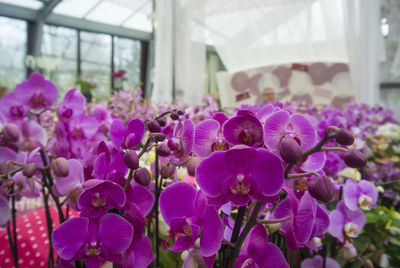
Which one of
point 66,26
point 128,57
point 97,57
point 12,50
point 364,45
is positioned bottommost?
point 364,45

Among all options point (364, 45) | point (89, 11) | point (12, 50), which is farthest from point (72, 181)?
point (89, 11)

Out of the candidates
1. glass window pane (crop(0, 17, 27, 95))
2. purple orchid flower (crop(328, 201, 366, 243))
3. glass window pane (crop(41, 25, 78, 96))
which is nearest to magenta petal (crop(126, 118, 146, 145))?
purple orchid flower (crop(328, 201, 366, 243))

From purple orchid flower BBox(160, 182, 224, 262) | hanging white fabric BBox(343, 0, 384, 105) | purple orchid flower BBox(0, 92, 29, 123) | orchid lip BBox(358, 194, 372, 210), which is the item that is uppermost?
hanging white fabric BBox(343, 0, 384, 105)

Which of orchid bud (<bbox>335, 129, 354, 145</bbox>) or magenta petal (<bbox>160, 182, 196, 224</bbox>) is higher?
orchid bud (<bbox>335, 129, 354, 145</bbox>)

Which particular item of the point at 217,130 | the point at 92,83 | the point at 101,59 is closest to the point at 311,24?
the point at 92,83

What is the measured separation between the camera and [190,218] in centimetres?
24

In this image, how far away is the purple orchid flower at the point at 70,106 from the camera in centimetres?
39

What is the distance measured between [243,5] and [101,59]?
5.04 metres

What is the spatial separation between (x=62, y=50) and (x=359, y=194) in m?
7.25

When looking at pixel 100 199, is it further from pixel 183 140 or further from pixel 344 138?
pixel 344 138

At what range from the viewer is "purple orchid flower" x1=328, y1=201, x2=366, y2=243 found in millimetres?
441

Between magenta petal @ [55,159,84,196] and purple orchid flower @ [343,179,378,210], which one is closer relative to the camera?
magenta petal @ [55,159,84,196]

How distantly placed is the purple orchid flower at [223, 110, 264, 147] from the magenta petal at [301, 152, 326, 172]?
0.05m

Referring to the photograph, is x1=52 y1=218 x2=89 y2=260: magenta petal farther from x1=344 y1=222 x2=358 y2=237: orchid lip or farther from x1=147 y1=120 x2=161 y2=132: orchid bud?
x1=344 y1=222 x2=358 y2=237: orchid lip
